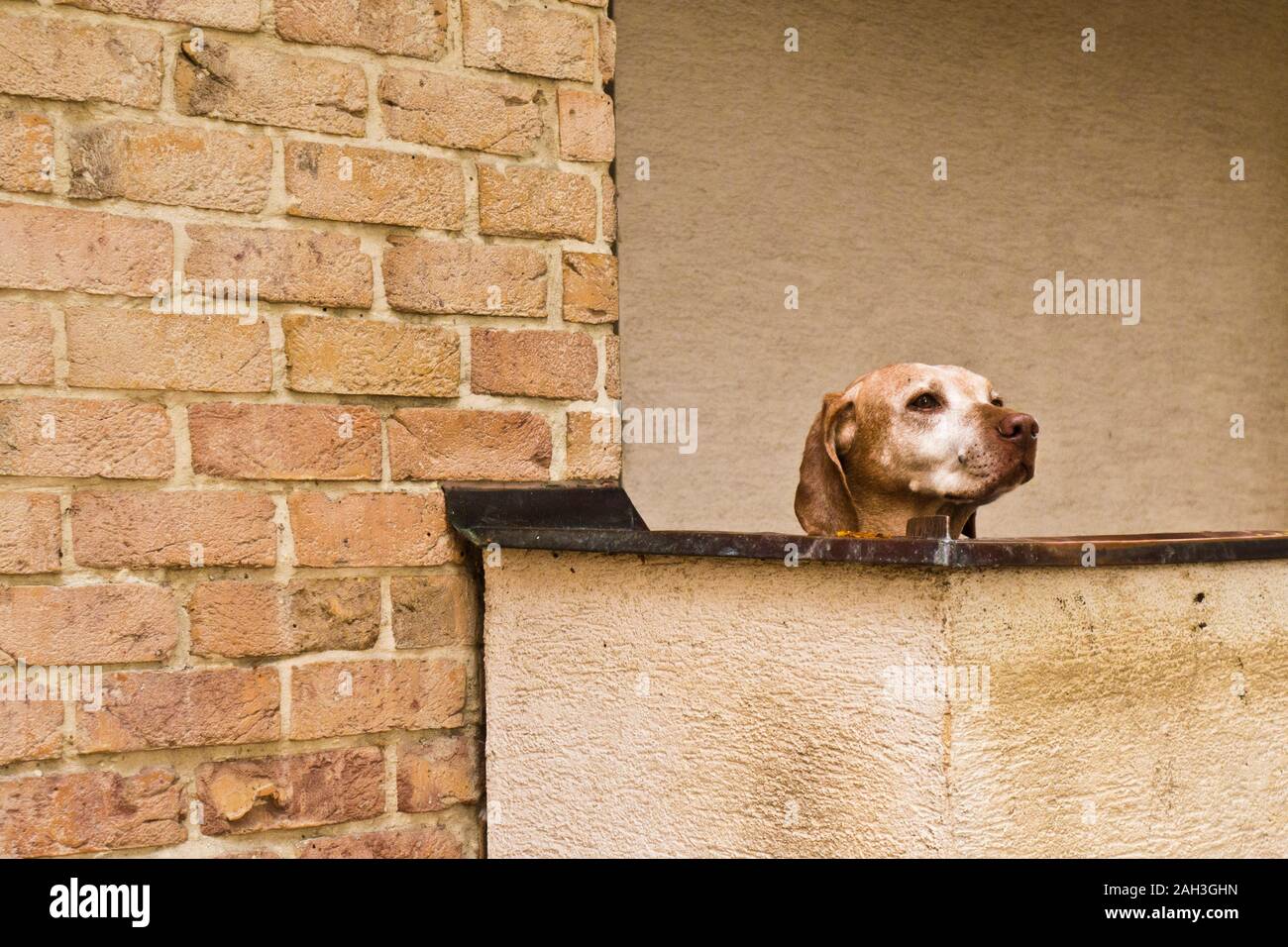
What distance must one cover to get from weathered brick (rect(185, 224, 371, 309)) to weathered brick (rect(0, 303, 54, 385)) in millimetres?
167

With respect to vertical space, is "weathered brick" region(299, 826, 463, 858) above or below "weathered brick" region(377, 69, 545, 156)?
below

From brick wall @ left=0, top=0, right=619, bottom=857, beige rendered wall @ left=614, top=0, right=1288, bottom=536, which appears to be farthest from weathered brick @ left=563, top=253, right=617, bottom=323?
beige rendered wall @ left=614, top=0, right=1288, bottom=536

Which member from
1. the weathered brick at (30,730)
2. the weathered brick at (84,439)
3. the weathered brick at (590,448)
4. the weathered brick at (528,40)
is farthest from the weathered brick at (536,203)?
the weathered brick at (30,730)

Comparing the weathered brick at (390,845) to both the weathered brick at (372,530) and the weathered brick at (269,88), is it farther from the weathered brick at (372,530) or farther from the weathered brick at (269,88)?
the weathered brick at (269,88)

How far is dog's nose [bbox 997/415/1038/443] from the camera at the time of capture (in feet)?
5.58

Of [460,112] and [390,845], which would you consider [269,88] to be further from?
[390,845]

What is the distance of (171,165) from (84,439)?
1.05 feet

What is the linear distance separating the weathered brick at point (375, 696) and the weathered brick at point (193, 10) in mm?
744

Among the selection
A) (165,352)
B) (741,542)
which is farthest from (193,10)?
(741,542)

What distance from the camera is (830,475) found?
76.0 inches

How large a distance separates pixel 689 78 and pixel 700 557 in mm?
2323

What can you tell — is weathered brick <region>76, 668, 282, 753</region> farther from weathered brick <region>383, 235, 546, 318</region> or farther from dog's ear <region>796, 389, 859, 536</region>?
dog's ear <region>796, 389, 859, 536</region>
